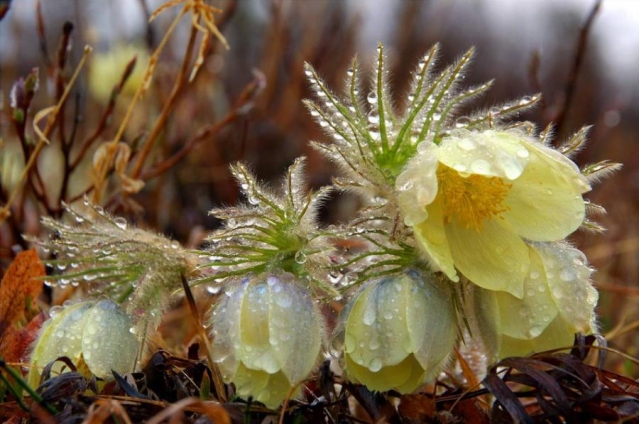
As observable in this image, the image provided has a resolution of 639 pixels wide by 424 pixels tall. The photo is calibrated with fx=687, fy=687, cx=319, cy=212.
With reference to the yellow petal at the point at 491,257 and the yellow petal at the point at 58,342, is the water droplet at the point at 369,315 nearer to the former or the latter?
the yellow petal at the point at 491,257

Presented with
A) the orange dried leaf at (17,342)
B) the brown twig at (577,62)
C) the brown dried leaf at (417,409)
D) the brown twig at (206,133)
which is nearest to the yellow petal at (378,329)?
the brown dried leaf at (417,409)

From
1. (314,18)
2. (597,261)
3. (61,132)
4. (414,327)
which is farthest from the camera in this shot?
(314,18)

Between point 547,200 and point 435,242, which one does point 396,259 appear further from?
point 547,200

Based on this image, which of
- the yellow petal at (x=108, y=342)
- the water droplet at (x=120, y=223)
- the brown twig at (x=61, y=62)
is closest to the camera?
the yellow petal at (x=108, y=342)

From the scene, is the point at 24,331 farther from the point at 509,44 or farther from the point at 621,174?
the point at 509,44

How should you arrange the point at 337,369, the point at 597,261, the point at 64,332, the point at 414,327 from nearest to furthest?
the point at 414,327 → the point at 64,332 → the point at 337,369 → the point at 597,261

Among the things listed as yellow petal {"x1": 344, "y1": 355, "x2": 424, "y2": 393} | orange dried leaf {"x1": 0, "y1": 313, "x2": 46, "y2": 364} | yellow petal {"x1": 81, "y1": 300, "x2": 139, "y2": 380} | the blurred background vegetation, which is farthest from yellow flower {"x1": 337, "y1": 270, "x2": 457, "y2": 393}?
the blurred background vegetation

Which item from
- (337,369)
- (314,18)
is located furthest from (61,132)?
(314,18)
